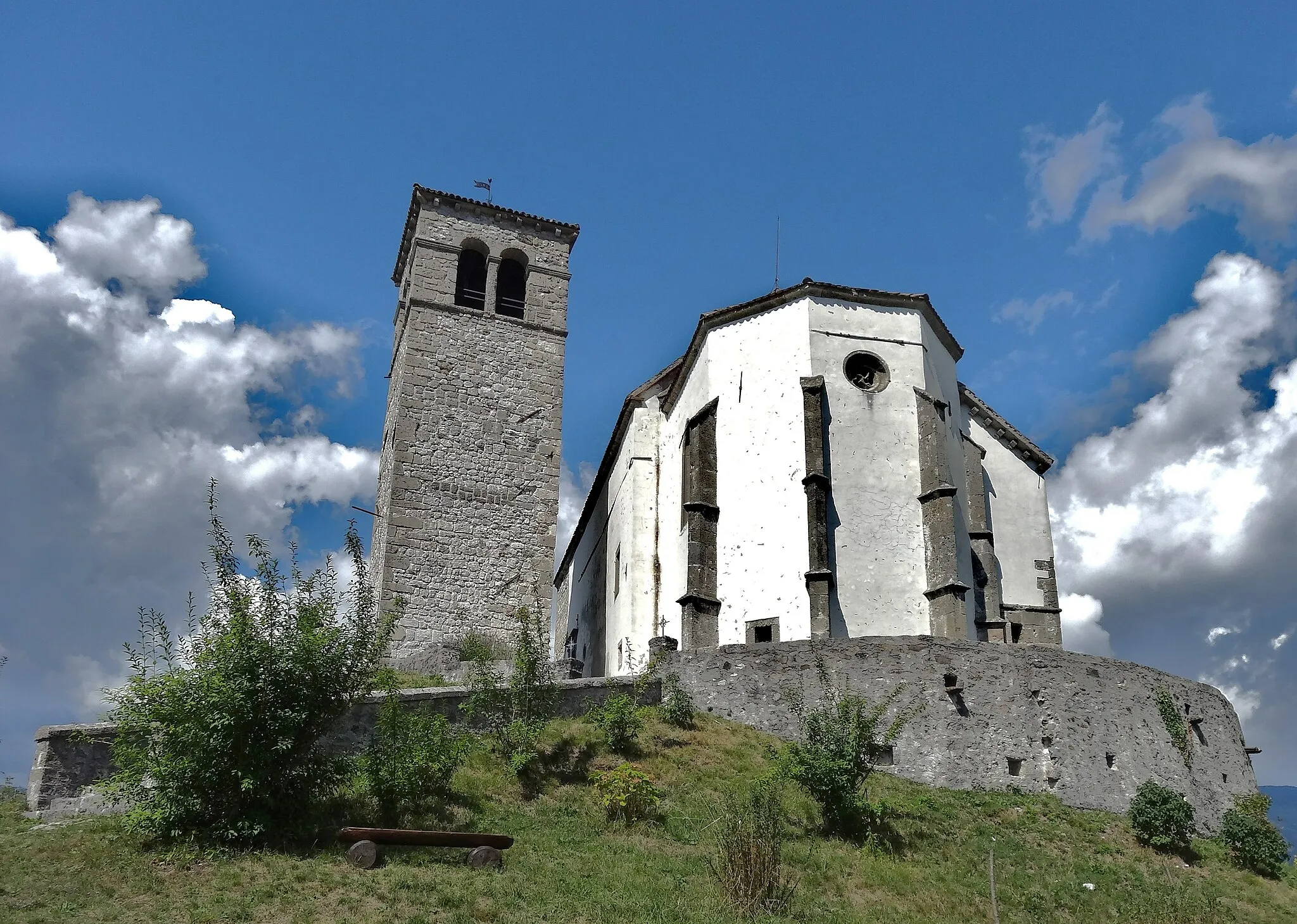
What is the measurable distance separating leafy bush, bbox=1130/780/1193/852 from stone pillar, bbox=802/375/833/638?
257 inches

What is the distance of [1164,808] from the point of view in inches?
687

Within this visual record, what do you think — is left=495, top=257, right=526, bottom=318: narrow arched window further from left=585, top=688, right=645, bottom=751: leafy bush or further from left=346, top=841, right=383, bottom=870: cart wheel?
left=346, top=841, right=383, bottom=870: cart wheel

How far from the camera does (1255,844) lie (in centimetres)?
1764

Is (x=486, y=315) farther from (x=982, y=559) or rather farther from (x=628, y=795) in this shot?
(x=628, y=795)

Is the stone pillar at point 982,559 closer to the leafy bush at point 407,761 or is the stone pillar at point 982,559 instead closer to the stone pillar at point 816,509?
the stone pillar at point 816,509

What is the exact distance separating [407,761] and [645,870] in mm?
3997

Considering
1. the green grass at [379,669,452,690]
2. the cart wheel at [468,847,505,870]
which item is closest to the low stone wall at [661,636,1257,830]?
the green grass at [379,669,452,690]

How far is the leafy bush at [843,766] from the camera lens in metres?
16.0

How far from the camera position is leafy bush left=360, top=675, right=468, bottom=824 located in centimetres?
1509

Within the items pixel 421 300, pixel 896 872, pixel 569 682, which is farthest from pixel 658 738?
pixel 421 300

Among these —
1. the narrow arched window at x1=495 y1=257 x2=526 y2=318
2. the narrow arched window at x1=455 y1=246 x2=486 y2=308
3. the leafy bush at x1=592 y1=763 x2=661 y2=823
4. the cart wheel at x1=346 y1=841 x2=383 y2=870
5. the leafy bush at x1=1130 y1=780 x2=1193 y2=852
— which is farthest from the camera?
the narrow arched window at x1=495 y1=257 x2=526 y2=318

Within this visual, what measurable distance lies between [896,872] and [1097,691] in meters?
6.84

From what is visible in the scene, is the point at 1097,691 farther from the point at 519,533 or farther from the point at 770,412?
the point at 519,533

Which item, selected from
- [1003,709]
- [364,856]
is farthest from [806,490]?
[364,856]
